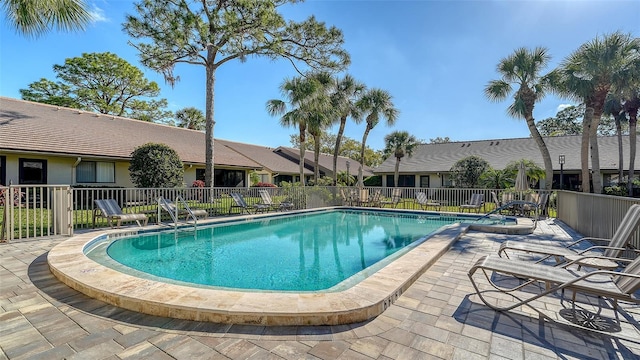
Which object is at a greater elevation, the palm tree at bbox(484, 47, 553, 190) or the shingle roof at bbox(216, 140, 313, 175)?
the palm tree at bbox(484, 47, 553, 190)

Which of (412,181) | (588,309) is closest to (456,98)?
(412,181)

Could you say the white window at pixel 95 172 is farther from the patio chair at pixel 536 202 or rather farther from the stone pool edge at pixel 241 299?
the patio chair at pixel 536 202

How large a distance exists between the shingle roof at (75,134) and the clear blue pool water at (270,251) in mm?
9356

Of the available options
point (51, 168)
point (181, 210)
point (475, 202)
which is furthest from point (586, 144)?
point (51, 168)

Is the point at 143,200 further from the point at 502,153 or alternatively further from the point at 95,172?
the point at 502,153

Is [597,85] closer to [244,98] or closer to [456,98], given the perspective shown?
[456,98]

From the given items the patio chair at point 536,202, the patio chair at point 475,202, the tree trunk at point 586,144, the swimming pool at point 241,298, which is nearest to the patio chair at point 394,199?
the patio chair at point 475,202

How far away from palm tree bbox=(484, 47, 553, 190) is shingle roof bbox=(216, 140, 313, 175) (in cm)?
1764

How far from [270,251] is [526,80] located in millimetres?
14573

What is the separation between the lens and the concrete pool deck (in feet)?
8.04

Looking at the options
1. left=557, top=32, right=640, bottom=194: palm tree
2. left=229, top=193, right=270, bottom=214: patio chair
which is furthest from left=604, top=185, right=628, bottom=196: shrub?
left=229, top=193, right=270, bottom=214: patio chair

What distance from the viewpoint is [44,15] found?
6195mm

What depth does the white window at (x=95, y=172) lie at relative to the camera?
1505 centimetres

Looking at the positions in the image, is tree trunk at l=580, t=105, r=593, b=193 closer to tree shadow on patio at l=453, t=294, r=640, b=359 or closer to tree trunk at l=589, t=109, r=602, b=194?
tree trunk at l=589, t=109, r=602, b=194
